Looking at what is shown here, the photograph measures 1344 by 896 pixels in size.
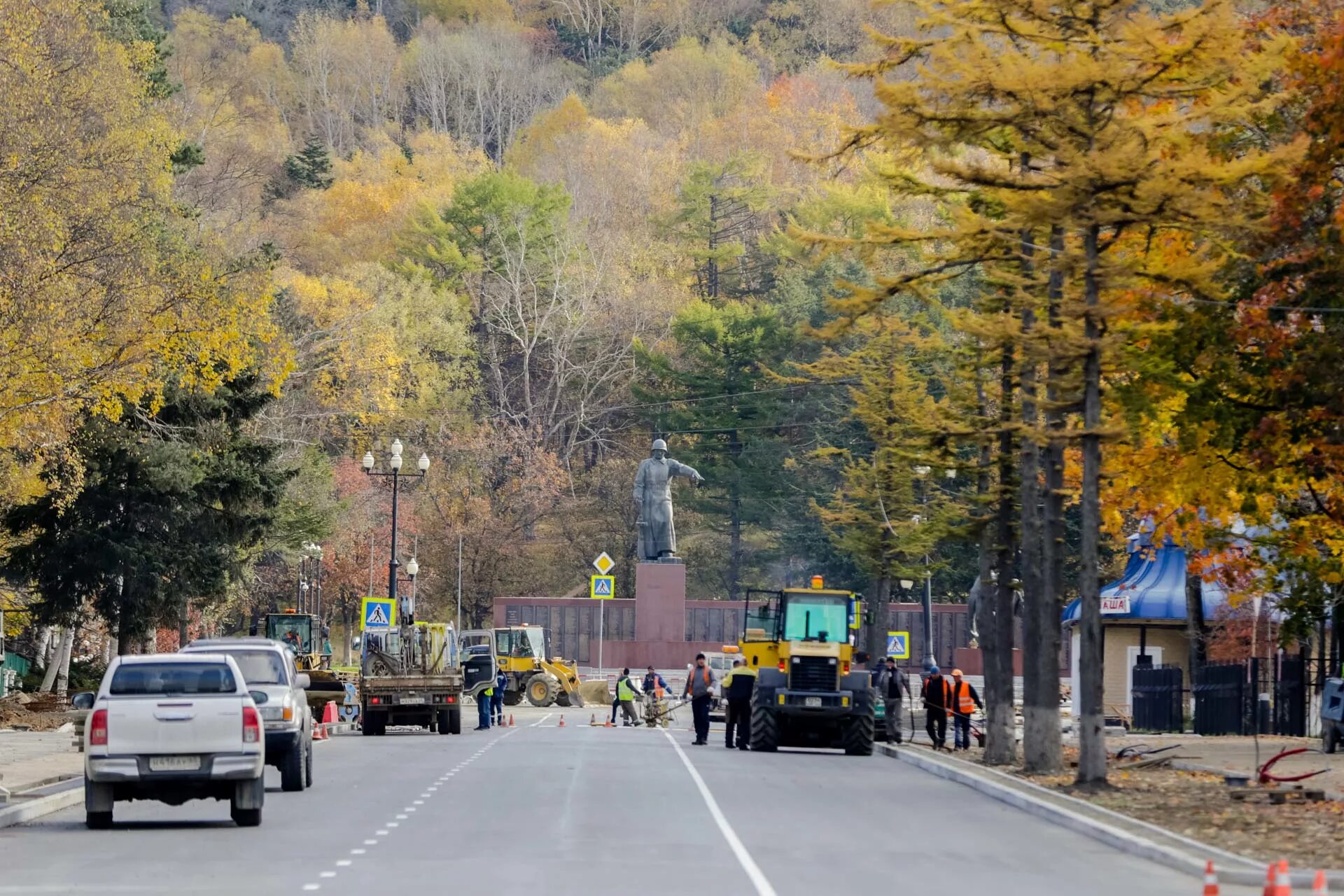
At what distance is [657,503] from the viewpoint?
75.0 metres

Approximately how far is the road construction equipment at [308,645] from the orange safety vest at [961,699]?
15.1 metres

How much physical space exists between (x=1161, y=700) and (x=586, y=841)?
92.5 feet

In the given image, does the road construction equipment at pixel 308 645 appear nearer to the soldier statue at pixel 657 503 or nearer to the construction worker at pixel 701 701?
the construction worker at pixel 701 701

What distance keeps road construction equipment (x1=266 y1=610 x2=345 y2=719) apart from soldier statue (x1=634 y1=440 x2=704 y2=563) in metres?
14.9

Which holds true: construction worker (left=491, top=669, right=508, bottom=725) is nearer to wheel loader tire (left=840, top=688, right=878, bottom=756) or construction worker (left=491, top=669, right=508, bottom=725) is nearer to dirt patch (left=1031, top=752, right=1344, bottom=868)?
wheel loader tire (left=840, top=688, right=878, bottom=756)

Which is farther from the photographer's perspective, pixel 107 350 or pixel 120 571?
pixel 120 571

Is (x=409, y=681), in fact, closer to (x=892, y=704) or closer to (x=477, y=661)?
(x=892, y=704)

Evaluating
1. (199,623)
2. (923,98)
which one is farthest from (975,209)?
(199,623)

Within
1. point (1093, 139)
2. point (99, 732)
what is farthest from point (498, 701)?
point (99, 732)

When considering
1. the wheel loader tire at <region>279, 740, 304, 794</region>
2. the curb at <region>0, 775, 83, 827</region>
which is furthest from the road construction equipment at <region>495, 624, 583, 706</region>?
the curb at <region>0, 775, 83, 827</region>

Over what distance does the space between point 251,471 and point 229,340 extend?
30.7ft

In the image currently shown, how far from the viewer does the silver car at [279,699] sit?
78.3 feet

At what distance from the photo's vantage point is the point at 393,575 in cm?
5153

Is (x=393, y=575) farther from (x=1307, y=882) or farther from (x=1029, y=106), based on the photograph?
(x=1307, y=882)
